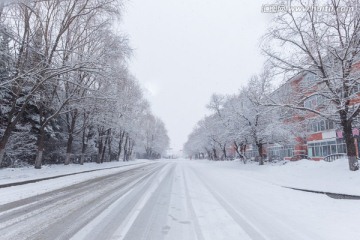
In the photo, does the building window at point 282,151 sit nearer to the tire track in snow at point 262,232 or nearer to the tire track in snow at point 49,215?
the tire track in snow at point 262,232

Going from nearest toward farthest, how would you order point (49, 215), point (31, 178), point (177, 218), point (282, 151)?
point (177, 218) → point (49, 215) → point (31, 178) → point (282, 151)

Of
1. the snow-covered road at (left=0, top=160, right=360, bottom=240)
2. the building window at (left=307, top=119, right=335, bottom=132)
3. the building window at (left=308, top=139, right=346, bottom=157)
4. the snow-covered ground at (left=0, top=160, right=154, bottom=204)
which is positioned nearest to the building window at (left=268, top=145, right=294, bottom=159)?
the building window at (left=308, top=139, right=346, bottom=157)

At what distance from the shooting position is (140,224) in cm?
645

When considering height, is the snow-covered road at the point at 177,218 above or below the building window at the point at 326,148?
below

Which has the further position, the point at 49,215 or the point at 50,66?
the point at 50,66

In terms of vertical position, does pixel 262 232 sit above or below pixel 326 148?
below

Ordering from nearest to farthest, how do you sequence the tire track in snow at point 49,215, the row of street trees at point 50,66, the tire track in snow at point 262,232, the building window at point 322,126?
the tire track in snow at point 262,232
the tire track in snow at point 49,215
the row of street trees at point 50,66
the building window at point 322,126

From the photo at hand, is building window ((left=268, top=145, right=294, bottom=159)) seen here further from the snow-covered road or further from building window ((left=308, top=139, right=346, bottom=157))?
the snow-covered road

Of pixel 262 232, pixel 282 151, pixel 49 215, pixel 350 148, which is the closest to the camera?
pixel 262 232

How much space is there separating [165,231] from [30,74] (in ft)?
46.9

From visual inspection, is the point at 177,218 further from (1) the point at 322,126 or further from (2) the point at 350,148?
(1) the point at 322,126

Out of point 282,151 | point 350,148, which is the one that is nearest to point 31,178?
point 350,148

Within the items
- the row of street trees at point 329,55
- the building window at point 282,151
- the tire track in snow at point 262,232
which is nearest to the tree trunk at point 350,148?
the row of street trees at point 329,55

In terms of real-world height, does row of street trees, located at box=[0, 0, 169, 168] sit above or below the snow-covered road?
above
